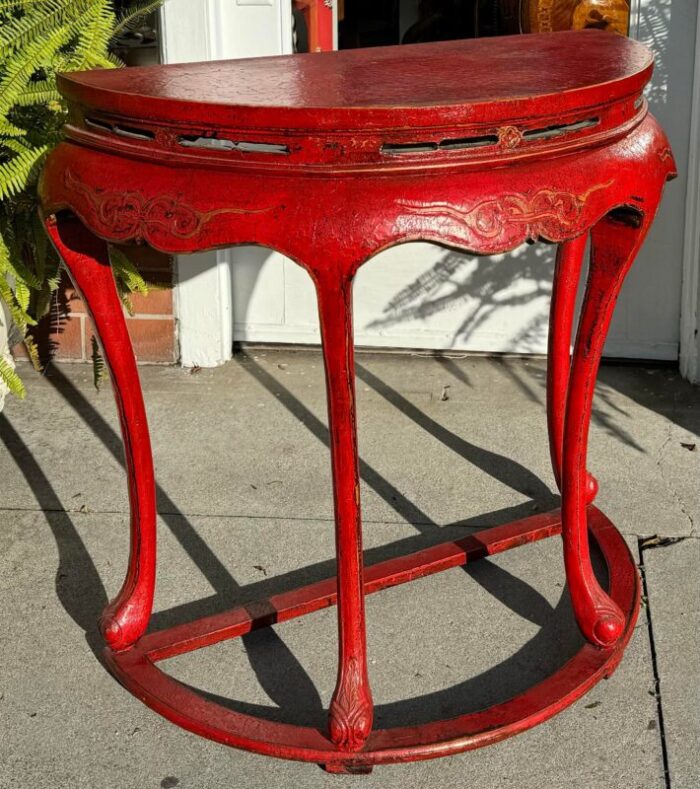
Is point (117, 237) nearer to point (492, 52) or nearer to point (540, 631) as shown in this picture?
point (492, 52)

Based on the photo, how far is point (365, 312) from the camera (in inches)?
147

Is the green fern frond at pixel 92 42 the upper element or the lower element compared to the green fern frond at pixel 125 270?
upper

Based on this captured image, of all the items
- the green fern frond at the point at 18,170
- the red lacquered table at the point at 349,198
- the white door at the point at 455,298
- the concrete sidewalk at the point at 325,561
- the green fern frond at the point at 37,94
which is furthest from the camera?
the white door at the point at 455,298

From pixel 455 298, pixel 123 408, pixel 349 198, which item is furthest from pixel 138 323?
pixel 349 198

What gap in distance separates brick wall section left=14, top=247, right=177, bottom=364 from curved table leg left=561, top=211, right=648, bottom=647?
181 centimetres

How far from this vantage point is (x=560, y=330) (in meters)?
2.55

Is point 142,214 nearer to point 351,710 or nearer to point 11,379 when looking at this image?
point 351,710

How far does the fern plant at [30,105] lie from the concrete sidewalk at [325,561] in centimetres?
47

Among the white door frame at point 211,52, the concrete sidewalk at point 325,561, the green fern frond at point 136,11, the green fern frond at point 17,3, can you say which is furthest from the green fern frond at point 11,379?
the white door frame at point 211,52

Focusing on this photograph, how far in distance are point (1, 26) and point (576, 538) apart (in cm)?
173

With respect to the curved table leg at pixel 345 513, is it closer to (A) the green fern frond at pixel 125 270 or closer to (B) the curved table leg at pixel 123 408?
(B) the curved table leg at pixel 123 408

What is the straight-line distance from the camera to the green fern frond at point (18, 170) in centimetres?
246

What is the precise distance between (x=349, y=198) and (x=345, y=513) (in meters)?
0.51

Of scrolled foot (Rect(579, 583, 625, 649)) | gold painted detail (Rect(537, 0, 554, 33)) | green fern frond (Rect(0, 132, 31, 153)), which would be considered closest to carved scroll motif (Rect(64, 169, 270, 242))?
green fern frond (Rect(0, 132, 31, 153))
